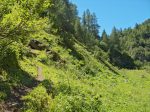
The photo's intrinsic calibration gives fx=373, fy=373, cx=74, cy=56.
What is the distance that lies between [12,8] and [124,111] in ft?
39.9

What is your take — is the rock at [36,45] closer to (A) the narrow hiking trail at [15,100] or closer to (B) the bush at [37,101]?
(A) the narrow hiking trail at [15,100]

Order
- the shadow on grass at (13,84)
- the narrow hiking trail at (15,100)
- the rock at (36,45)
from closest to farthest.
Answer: the narrow hiking trail at (15,100) → the shadow on grass at (13,84) → the rock at (36,45)

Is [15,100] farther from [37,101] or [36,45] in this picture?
[36,45]

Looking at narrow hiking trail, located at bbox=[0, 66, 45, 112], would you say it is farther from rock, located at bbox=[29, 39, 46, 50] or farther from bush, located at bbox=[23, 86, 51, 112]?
rock, located at bbox=[29, 39, 46, 50]

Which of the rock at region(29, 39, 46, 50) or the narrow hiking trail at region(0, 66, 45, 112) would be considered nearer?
the narrow hiking trail at region(0, 66, 45, 112)

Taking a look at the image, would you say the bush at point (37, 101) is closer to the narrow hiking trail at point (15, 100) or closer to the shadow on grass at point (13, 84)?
the narrow hiking trail at point (15, 100)

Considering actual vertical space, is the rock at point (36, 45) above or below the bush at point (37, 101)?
above

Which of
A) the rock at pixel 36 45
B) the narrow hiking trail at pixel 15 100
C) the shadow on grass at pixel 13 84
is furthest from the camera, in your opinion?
the rock at pixel 36 45

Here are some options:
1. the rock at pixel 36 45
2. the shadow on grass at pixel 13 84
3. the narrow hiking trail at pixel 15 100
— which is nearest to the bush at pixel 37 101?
the narrow hiking trail at pixel 15 100

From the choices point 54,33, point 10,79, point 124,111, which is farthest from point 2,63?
point 54,33

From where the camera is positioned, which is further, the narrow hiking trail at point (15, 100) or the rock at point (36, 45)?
the rock at point (36, 45)

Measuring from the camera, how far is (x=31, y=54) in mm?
39000

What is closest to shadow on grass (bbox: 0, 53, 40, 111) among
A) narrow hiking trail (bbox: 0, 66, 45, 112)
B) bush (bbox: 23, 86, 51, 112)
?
narrow hiking trail (bbox: 0, 66, 45, 112)

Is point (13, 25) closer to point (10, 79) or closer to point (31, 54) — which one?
point (10, 79)
